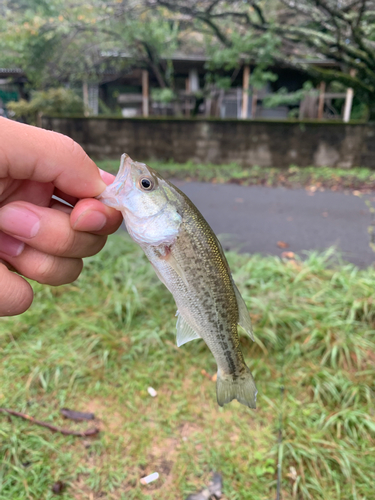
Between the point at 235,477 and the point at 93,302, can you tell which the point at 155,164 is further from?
the point at 235,477

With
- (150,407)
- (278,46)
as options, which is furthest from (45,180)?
(278,46)

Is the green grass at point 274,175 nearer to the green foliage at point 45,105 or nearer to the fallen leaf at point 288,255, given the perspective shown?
the green foliage at point 45,105

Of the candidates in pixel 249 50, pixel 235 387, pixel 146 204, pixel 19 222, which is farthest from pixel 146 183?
pixel 249 50

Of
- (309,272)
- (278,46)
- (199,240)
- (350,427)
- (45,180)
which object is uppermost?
(278,46)

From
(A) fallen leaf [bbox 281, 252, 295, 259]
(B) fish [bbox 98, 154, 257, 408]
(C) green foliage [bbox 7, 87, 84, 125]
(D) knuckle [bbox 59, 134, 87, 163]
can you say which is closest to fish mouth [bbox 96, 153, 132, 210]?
(B) fish [bbox 98, 154, 257, 408]

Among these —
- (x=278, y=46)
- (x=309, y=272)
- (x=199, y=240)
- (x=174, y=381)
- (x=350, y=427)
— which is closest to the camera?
(x=199, y=240)

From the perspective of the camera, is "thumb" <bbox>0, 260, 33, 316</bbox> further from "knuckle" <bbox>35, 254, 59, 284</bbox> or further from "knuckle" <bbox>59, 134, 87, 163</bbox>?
"knuckle" <bbox>59, 134, 87, 163</bbox>
